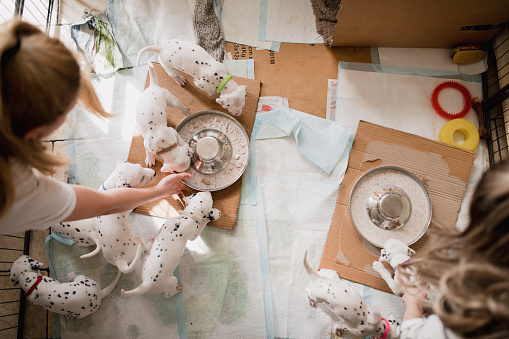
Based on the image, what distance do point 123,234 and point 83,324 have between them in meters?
0.63

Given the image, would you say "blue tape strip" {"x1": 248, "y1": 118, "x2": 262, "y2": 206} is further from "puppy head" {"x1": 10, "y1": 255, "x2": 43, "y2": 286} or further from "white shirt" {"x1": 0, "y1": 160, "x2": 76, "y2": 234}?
"puppy head" {"x1": 10, "y1": 255, "x2": 43, "y2": 286}

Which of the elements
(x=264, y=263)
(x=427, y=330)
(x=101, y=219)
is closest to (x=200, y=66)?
(x=101, y=219)

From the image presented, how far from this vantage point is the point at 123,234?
1.54 metres

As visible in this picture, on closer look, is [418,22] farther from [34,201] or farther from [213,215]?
[34,201]

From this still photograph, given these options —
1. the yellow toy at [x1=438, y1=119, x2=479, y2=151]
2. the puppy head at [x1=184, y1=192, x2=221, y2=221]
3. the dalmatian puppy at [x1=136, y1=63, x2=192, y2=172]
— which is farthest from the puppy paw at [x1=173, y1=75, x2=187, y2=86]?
the yellow toy at [x1=438, y1=119, x2=479, y2=151]

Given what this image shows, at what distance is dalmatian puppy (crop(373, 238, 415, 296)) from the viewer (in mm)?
1600

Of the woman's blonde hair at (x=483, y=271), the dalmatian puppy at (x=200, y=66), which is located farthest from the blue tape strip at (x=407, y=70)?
the woman's blonde hair at (x=483, y=271)

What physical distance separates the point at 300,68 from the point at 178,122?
32.7 inches

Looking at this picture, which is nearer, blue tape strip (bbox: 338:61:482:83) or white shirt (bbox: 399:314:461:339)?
white shirt (bbox: 399:314:461:339)

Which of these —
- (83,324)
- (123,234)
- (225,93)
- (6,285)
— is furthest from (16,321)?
(225,93)

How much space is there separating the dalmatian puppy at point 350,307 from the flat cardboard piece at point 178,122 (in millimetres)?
580

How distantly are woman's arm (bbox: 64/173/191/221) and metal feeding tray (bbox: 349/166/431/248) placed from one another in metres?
0.96

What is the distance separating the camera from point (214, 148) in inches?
70.6

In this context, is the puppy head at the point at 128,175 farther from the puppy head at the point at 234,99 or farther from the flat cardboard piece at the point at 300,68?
the flat cardboard piece at the point at 300,68
